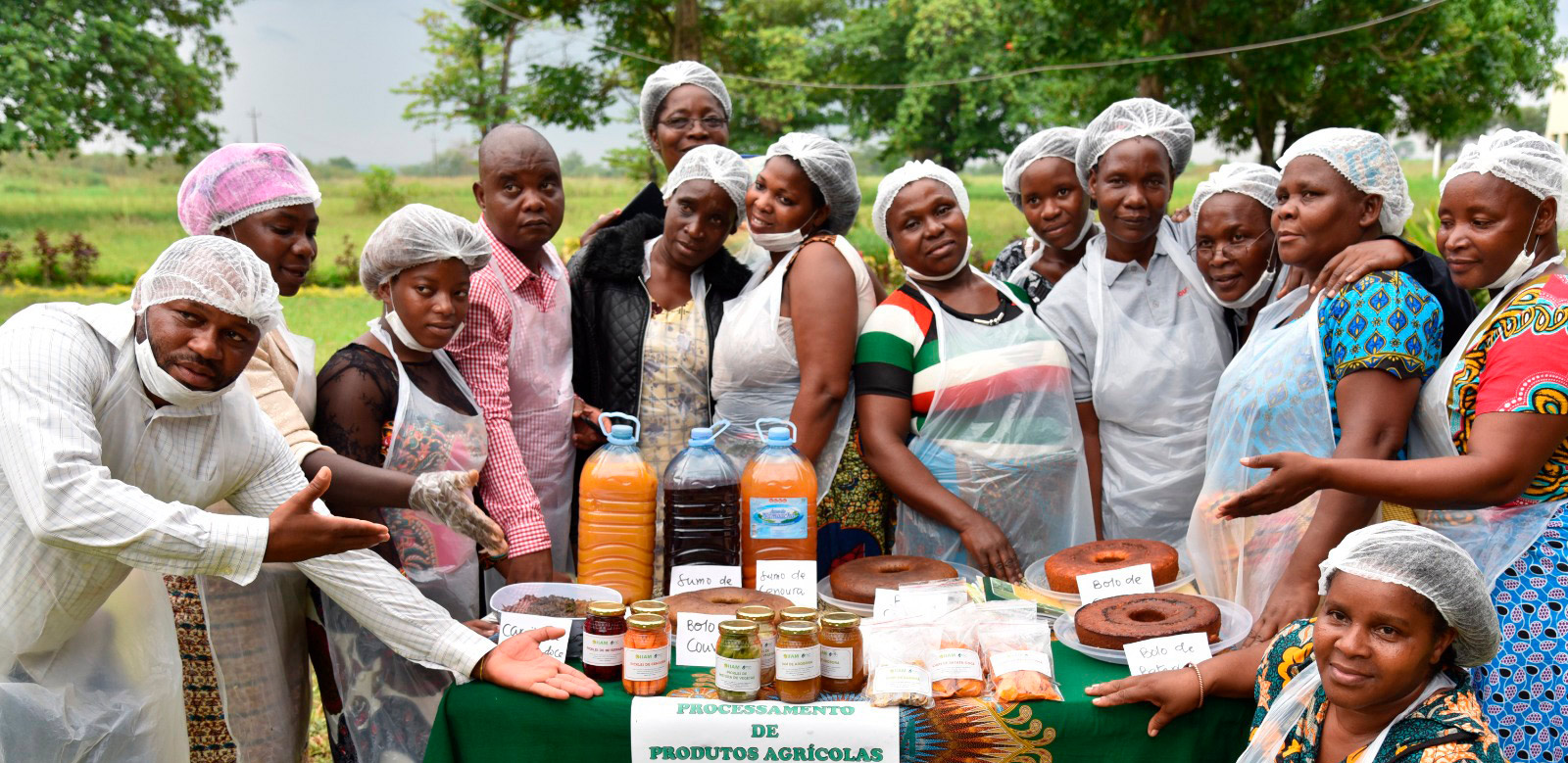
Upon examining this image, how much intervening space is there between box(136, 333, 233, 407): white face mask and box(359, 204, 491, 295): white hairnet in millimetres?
624

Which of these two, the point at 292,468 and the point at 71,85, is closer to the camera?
the point at 292,468

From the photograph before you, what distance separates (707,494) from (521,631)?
605 millimetres

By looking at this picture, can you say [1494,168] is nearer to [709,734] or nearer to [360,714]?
[709,734]

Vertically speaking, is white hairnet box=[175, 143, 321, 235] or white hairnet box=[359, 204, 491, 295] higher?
white hairnet box=[175, 143, 321, 235]

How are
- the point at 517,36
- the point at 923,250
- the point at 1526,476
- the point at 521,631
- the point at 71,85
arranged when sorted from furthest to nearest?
the point at 517,36, the point at 71,85, the point at 923,250, the point at 521,631, the point at 1526,476

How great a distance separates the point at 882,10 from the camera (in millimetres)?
27328

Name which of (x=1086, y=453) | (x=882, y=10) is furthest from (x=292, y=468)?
(x=882, y=10)

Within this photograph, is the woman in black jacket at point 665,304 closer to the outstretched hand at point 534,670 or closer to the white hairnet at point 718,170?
the white hairnet at point 718,170

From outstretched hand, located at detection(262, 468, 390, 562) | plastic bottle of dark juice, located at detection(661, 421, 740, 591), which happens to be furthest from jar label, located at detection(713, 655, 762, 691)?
outstretched hand, located at detection(262, 468, 390, 562)

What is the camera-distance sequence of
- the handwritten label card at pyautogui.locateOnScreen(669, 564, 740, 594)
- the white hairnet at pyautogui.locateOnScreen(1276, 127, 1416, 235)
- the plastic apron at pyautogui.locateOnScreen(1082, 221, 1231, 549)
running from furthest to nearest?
the plastic apron at pyautogui.locateOnScreen(1082, 221, 1231, 549) → the handwritten label card at pyautogui.locateOnScreen(669, 564, 740, 594) → the white hairnet at pyautogui.locateOnScreen(1276, 127, 1416, 235)

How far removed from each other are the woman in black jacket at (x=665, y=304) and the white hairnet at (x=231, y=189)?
37.3 inches

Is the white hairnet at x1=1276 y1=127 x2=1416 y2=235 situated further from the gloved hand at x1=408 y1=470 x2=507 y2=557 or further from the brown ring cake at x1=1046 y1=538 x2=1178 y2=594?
the gloved hand at x1=408 y1=470 x2=507 y2=557

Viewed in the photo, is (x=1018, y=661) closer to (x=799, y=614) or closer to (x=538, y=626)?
(x=799, y=614)

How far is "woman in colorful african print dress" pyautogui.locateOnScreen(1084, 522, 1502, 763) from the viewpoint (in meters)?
1.96
